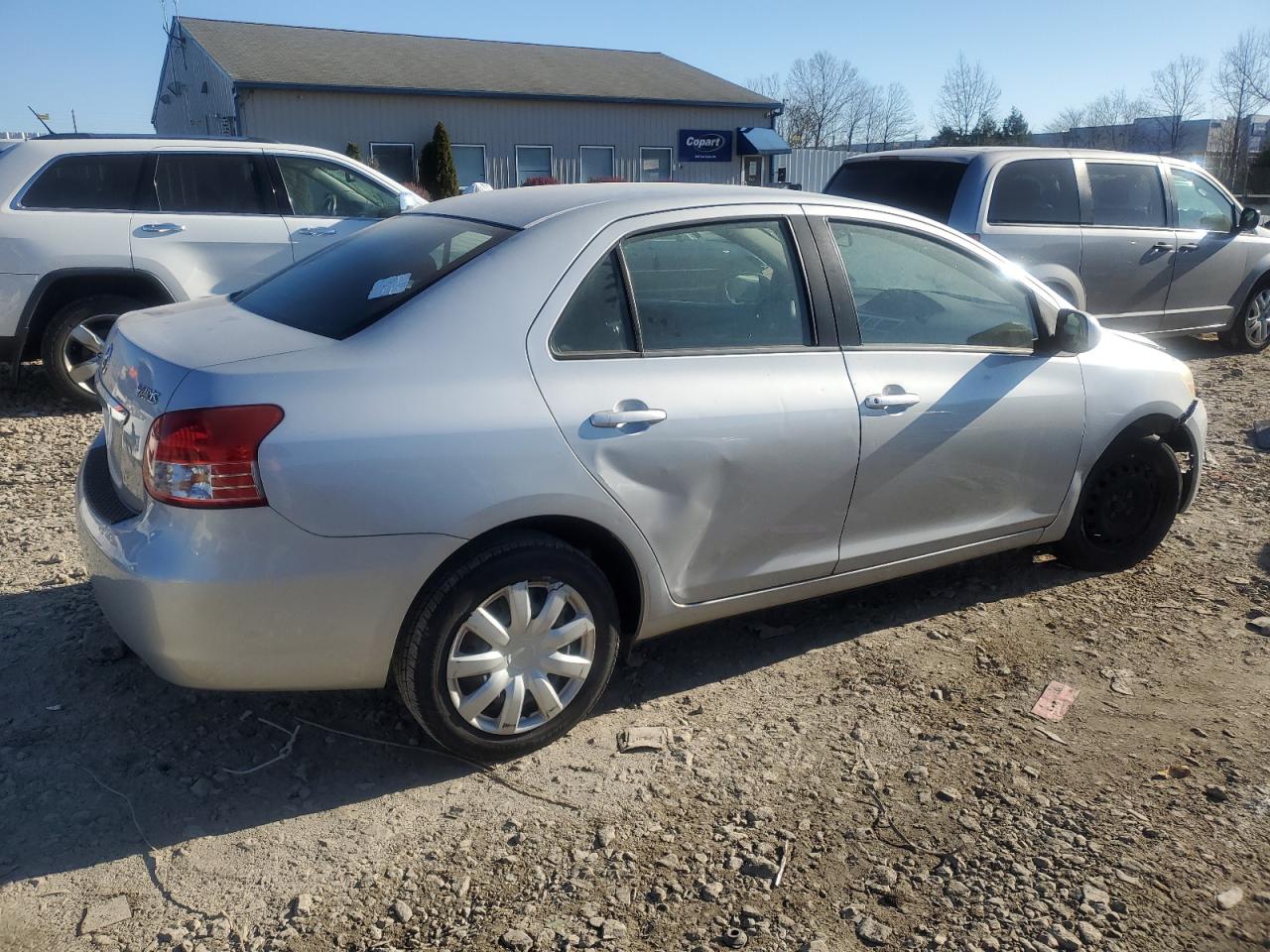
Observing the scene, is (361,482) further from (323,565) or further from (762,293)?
(762,293)

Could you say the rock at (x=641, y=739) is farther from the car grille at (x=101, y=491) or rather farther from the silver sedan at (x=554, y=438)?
the car grille at (x=101, y=491)

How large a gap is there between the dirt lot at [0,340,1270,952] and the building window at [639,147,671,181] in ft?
96.5

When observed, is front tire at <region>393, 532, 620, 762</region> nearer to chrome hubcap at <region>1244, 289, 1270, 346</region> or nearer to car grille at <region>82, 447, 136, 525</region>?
car grille at <region>82, 447, 136, 525</region>

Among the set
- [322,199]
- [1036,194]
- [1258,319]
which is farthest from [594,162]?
[1036,194]

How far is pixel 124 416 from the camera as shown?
3100mm

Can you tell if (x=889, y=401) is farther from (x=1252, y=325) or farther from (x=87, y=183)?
(x=1252, y=325)

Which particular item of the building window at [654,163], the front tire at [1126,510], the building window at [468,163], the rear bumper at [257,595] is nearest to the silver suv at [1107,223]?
the front tire at [1126,510]

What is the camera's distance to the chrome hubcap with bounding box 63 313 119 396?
7.20 meters

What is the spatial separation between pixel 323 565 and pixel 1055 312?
3.03 metres

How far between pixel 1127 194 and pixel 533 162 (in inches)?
930

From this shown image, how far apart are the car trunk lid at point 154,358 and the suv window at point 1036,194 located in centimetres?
613

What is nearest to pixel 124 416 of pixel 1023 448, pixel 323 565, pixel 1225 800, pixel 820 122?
pixel 323 565

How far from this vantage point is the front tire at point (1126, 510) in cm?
468

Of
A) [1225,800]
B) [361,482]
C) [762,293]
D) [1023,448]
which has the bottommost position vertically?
[1225,800]
